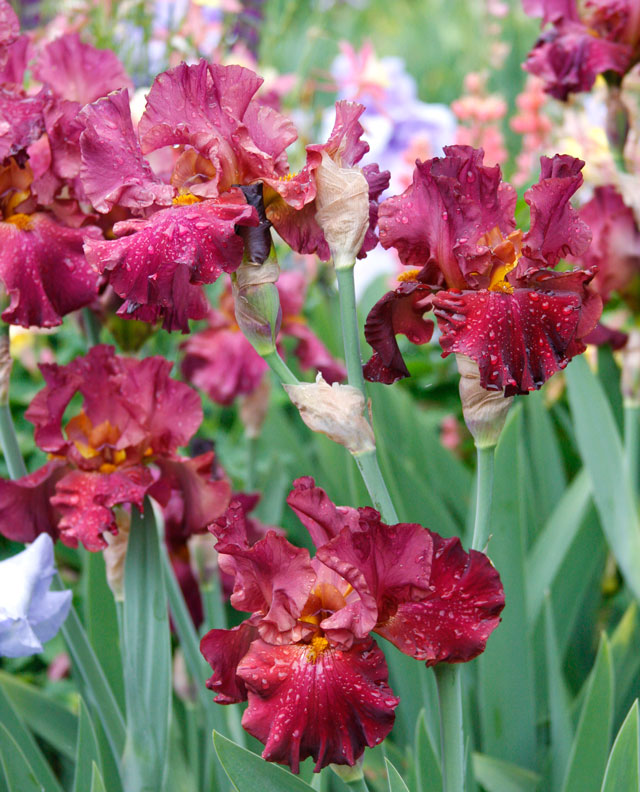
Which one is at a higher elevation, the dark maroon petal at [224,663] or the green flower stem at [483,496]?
the green flower stem at [483,496]

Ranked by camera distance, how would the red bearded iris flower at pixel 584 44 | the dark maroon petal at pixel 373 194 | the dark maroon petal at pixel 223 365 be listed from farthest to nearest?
the dark maroon petal at pixel 223 365 → the red bearded iris flower at pixel 584 44 → the dark maroon petal at pixel 373 194

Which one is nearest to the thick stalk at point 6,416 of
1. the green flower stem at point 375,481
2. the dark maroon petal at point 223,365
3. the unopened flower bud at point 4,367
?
the unopened flower bud at point 4,367

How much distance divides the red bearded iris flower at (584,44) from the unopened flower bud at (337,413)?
683 mm

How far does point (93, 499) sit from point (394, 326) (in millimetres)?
310

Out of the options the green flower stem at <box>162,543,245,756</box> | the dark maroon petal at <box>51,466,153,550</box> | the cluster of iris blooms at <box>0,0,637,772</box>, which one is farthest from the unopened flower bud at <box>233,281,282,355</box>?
the green flower stem at <box>162,543,245,756</box>

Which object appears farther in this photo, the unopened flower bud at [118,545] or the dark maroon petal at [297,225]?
the unopened flower bud at [118,545]

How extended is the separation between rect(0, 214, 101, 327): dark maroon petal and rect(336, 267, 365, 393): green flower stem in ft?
0.80

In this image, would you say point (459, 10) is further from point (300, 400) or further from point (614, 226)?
point (300, 400)

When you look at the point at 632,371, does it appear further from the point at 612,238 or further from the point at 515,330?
the point at 515,330

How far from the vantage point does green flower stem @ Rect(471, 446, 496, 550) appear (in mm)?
580

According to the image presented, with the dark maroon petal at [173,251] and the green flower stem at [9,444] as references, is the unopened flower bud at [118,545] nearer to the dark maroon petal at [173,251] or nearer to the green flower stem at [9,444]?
the green flower stem at [9,444]

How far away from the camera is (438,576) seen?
54 centimetres

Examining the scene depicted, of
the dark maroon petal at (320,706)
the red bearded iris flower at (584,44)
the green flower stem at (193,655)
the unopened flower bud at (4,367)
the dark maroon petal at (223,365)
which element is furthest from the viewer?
the dark maroon petal at (223,365)

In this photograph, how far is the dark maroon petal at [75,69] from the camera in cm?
84
